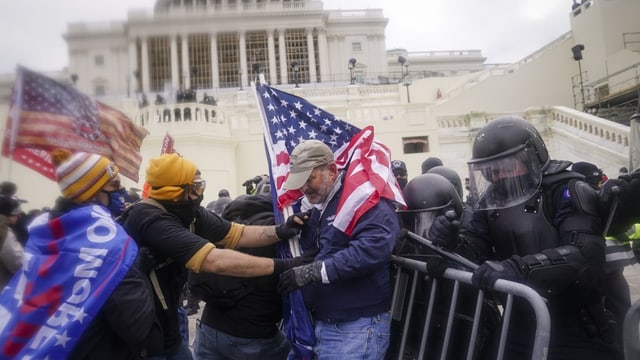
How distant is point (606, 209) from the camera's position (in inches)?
91.7

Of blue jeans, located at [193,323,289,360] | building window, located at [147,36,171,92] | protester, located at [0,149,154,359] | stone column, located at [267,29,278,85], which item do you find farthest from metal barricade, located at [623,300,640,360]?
stone column, located at [267,29,278,85]

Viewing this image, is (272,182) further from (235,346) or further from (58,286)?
(58,286)

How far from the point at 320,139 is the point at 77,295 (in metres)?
1.95

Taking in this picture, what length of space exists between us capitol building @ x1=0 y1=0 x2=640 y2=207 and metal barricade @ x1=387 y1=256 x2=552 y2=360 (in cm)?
106

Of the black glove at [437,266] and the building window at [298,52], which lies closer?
the black glove at [437,266]

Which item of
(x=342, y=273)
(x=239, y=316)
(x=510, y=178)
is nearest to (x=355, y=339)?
(x=342, y=273)

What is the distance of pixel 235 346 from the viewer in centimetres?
288

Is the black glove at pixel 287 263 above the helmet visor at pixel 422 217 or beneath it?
beneath

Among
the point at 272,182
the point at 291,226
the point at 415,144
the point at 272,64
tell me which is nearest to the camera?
the point at 291,226

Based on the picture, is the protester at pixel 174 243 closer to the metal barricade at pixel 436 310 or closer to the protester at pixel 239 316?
the protester at pixel 239 316

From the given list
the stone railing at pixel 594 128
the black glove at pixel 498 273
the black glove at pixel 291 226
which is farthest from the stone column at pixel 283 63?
the black glove at pixel 498 273

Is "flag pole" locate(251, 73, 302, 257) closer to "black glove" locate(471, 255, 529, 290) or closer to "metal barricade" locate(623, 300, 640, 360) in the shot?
"black glove" locate(471, 255, 529, 290)

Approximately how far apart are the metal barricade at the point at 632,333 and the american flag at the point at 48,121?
8.58 ft

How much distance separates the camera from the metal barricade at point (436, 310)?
7.36 feet
